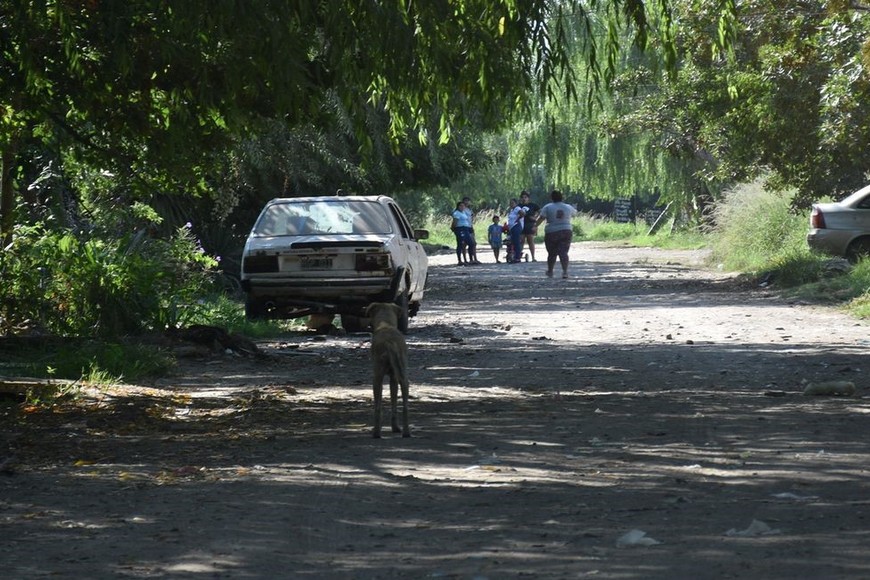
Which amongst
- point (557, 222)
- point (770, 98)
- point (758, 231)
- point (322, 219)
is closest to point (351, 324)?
point (322, 219)

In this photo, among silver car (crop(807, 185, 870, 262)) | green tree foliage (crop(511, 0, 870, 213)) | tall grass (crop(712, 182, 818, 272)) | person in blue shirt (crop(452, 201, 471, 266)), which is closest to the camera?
green tree foliage (crop(511, 0, 870, 213))

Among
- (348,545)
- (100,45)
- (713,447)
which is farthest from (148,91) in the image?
(348,545)

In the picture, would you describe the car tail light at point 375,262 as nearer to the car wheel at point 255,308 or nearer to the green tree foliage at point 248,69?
the car wheel at point 255,308

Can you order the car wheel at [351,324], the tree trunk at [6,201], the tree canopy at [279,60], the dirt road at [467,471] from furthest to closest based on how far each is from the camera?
1. the car wheel at [351,324]
2. the tree trunk at [6,201]
3. the tree canopy at [279,60]
4. the dirt road at [467,471]

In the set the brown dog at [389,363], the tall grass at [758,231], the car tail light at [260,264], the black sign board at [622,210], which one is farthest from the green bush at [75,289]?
the black sign board at [622,210]

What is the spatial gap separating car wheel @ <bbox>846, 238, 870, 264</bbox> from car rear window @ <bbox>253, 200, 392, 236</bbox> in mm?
12354

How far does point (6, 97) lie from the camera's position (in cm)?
1310

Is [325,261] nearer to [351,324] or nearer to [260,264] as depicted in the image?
[260,264]

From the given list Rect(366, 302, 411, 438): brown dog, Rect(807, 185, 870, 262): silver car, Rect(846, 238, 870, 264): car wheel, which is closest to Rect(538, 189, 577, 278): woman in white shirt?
Rect(807, 185, 870, 262): silver car

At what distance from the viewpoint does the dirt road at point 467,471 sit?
6.05 m

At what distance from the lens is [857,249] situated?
27.5 meters

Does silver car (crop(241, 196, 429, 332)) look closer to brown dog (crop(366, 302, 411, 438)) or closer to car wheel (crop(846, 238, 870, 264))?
brown dog (crop(366, 302, 411, 438))

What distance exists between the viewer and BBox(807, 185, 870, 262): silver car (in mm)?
27156

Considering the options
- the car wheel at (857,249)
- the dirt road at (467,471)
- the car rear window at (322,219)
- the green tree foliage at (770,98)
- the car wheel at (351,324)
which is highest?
the green tree foliage at (770,98)
